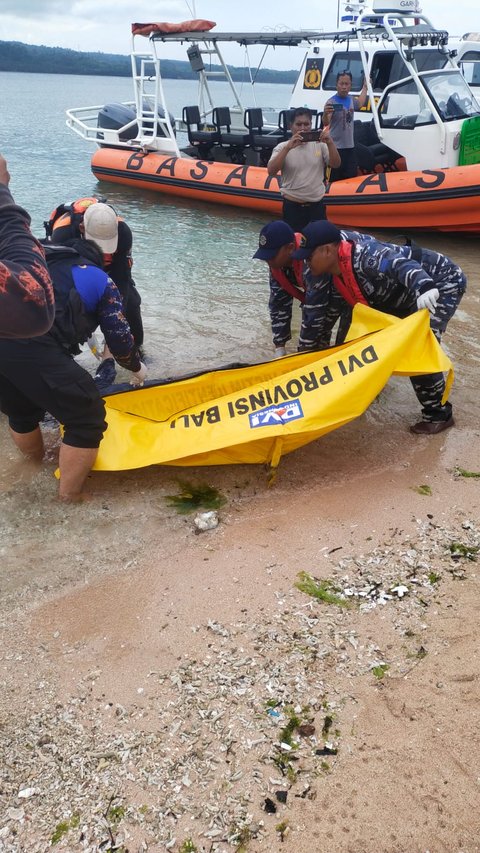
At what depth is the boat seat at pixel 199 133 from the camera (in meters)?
11.5

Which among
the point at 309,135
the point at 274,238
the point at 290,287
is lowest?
the point at 290,287

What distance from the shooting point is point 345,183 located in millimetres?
9195

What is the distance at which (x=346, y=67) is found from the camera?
1047 cm

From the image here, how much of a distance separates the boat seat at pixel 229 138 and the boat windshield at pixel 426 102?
107 inches

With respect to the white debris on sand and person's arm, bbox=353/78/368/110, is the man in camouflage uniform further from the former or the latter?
person's arm, bbox=353/78/368/110

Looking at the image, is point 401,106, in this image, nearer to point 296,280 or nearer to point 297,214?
point 297,214

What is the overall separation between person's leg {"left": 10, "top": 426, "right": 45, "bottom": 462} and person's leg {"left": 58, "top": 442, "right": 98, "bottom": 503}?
427 mm

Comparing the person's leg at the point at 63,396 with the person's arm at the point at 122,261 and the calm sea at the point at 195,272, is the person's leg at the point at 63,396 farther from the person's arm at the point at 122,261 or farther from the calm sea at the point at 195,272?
the calm sea at the point at 195,272

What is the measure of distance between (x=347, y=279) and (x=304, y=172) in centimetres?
296

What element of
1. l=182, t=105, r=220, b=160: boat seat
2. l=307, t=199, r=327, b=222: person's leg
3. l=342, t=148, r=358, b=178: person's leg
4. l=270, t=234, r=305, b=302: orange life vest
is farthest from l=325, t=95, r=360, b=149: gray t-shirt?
l=270, t=234, r=305, b=302: orange life vest

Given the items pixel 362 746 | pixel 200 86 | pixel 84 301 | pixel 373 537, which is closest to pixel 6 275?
pixel 84 301

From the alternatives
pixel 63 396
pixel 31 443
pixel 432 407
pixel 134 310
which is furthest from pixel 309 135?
pixel 63 396

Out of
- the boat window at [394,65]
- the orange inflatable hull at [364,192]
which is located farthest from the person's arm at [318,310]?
the boat window at [394,65]

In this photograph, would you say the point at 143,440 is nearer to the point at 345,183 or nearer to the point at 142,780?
the point at 142,780
